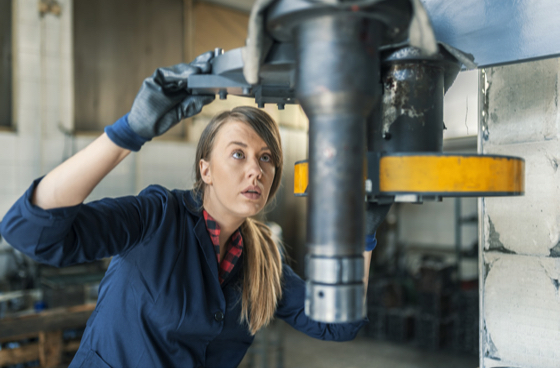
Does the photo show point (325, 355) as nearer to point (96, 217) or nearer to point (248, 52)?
point (96, 217)

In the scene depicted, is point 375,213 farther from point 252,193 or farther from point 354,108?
point 252,193

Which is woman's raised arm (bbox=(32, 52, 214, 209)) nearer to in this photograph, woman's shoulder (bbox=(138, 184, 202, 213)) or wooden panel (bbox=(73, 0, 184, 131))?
woman's shoulder (bbox=(138, 184, 202, 213))

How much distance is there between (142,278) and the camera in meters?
1.16

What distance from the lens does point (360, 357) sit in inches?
194

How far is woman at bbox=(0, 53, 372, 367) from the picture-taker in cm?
81

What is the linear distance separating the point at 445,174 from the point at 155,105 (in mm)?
524

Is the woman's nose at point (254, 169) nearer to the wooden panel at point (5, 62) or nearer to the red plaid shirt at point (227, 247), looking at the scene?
the red plaid shirt at point (227, 247)

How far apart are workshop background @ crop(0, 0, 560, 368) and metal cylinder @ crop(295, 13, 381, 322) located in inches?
34.1

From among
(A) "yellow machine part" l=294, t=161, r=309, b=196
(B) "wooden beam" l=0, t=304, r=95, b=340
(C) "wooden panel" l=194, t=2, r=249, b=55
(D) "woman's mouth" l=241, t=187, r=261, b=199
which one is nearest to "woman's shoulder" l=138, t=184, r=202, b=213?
(D) "woman's mouth" l=241, t=187, r=261, b=199

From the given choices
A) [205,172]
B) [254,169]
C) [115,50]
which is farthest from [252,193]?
[115,50]

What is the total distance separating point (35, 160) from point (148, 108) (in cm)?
426

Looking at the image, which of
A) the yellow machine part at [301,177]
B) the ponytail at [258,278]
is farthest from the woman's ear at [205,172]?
the yellow machine part at [301,177]

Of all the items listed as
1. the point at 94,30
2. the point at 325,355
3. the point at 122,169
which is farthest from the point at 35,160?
the point at 325,355

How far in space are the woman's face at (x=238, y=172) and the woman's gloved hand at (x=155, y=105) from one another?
14.2 inches
